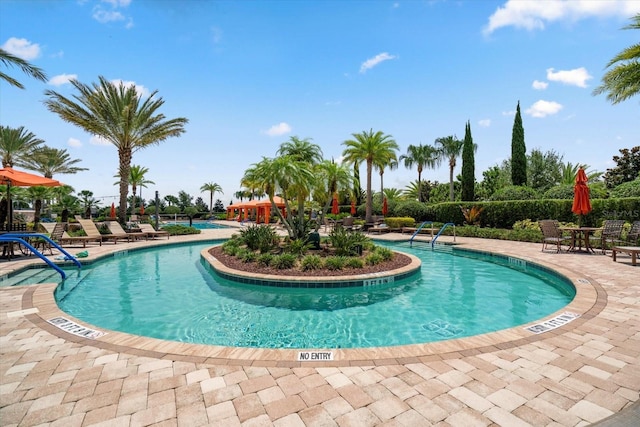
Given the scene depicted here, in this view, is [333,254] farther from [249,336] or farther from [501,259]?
[501,259]

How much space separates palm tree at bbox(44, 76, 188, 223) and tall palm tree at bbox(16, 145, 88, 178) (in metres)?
11.5

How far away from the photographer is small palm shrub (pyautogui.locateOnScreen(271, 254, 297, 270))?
873 cm

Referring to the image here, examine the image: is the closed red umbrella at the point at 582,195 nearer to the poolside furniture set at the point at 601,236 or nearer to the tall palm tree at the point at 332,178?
the poolside furniture set at the point at 601,236

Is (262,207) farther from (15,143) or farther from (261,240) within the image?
(261,240)

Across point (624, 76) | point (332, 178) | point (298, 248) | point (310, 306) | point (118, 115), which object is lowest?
point (310, 306)

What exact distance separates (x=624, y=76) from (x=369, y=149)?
47.4 ft

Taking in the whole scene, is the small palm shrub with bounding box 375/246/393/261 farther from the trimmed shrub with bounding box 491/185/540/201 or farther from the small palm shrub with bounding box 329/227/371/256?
the trimmed shrub with bounding box 491/185/540/201

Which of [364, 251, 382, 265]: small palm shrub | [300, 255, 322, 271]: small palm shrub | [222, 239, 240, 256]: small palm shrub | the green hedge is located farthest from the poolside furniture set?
[222, 239, 240, 256]: small palm shrub

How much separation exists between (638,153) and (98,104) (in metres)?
43.8

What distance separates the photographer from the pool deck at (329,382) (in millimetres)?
2590

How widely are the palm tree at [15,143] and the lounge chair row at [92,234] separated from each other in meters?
14.1

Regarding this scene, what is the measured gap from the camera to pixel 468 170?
2906 cm

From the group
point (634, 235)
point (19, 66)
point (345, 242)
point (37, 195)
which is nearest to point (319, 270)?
point (345, 242)

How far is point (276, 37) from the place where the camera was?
10.8m
